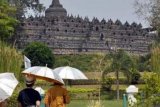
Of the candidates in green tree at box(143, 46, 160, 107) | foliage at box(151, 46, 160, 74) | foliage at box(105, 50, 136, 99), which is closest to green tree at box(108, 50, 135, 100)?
foliage at box(105, 50, 136, 99)

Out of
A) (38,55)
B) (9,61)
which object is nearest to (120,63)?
(9,61)

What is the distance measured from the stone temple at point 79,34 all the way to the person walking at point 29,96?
47.1 m

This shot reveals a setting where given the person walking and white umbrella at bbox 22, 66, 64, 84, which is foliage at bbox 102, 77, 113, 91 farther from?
the person walking

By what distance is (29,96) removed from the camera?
364 inches

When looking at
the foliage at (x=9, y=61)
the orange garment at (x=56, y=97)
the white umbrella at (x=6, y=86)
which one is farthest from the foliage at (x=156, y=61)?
the white umbrella at (x=6, y=86)

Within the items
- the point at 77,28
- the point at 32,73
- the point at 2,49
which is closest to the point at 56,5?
the point at 77,28

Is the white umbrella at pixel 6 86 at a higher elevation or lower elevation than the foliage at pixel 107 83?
higher

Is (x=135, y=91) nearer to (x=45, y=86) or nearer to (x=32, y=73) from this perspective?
(x=32, y=73)

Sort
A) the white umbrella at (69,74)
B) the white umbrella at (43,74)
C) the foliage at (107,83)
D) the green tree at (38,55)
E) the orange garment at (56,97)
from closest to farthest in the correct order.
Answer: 1. the orange garment at (56,97)
2. the white umbrella at (43,74)
3. the white umbrella at (69,74)
4. the foliage at (107,83)
5. the green tree at (38,55)

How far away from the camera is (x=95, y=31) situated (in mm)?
62594

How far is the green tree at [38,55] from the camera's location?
46562 mm

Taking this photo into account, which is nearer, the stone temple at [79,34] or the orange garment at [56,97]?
the orange garment at [56,97]

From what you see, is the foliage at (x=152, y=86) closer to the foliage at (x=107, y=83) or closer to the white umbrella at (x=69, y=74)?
the white umbrella at (x=69, y=74)

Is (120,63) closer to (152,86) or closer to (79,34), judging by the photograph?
(152,86)
